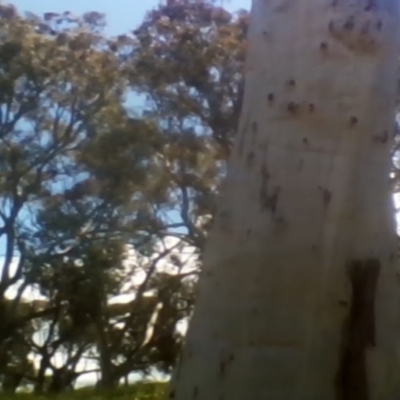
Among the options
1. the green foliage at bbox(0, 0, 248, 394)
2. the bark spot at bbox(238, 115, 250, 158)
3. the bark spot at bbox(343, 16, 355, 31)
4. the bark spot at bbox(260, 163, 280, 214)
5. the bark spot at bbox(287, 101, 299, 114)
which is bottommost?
the bark spot at bbox(260, 163, 280, 214)

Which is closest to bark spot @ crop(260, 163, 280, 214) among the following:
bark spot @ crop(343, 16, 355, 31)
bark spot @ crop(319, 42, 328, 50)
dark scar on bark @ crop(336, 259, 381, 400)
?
dark scar on bark @ crop(336, 259, 381, 400)

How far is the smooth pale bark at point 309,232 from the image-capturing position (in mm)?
2922

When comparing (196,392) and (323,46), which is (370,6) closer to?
(323,46)

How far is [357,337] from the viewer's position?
2963 mm

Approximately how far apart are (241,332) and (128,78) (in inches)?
603

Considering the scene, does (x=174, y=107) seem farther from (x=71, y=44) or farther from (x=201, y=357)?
(x=201, y=357)

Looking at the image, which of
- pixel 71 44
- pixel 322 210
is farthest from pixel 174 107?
pixel 322 210

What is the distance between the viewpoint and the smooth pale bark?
292 centimetres


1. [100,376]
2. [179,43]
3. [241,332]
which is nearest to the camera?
[241,332]

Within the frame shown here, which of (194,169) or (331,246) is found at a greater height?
(194,169)

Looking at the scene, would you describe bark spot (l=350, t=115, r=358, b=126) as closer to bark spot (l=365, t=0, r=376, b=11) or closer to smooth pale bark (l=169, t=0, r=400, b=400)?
smooth pale bark (l=169, t=0, r=400, b=400)

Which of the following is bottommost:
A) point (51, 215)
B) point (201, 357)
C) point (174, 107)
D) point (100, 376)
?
point (201, 357)

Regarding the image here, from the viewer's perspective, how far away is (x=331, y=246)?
9.72 feet

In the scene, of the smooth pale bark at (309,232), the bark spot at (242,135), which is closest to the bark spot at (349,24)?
the smooth pale bark at (309,232)
